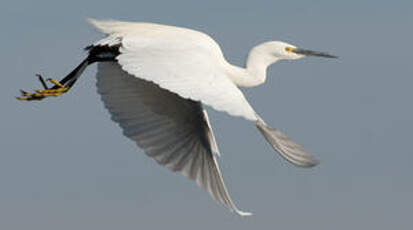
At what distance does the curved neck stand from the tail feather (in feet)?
4.27

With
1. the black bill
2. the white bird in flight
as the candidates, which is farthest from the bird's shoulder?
→ the black bill

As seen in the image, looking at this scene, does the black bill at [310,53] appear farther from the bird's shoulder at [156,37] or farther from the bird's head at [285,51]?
the bird's shoulder at [156,37]

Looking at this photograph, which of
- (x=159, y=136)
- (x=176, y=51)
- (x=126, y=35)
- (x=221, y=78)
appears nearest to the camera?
(x=221, y=78)

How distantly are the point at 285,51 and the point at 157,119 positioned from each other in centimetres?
157

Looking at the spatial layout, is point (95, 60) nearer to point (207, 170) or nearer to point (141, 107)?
point (141, 107)

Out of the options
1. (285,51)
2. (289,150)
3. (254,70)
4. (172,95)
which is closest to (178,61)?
(289,150)

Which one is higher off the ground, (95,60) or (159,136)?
(95,60)

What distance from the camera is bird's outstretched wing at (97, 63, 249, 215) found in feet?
34.6

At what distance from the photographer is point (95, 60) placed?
10305 millimetres

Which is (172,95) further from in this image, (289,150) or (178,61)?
(289,150)

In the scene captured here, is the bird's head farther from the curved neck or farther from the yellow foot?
the yellow foot

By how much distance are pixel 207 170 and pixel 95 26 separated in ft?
6.36

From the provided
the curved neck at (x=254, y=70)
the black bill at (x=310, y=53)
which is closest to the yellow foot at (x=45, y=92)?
the curved neck at (x=254, y=70)

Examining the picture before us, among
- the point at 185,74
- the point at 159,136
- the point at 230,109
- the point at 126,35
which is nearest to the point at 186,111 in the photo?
the point at 159,136
